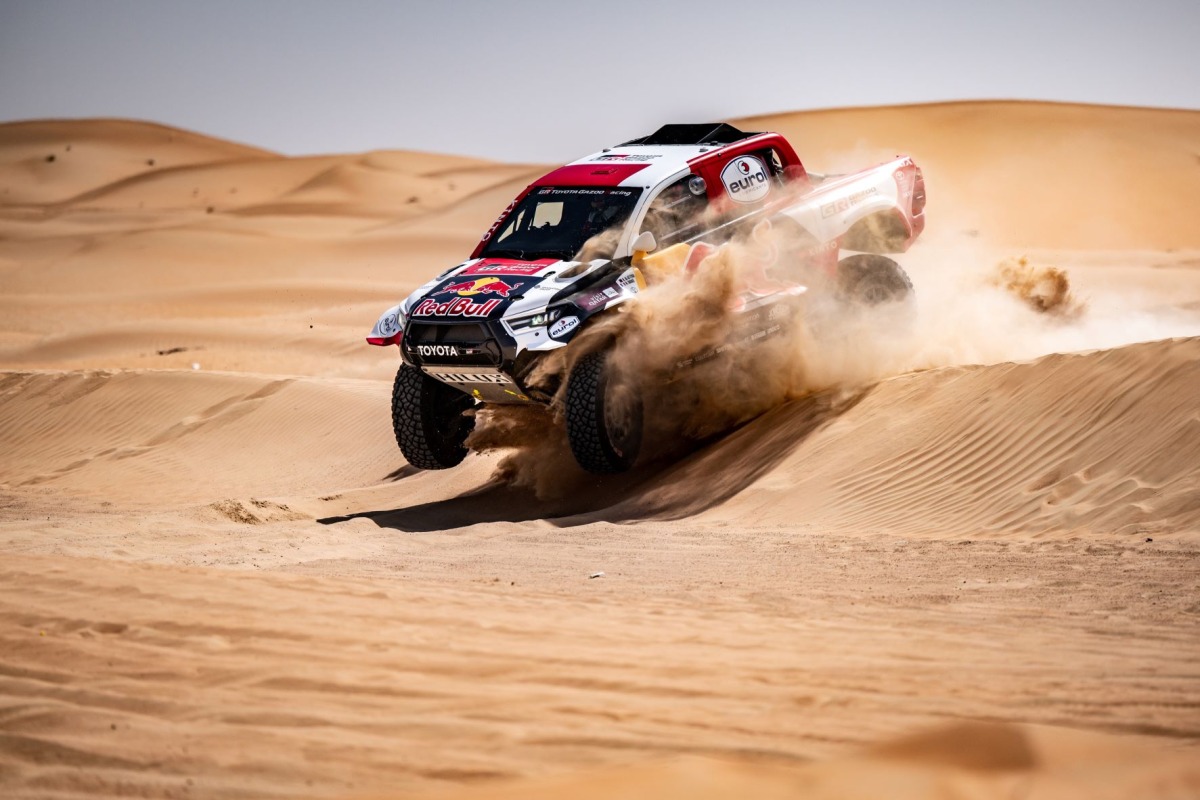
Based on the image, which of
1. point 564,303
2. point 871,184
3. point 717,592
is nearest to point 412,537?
point 564,303

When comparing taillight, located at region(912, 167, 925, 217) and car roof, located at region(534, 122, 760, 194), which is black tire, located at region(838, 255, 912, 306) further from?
car roof, located at region(534, 122, 760, 194)

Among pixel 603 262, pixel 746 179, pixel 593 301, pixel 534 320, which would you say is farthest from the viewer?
pixel 746 179

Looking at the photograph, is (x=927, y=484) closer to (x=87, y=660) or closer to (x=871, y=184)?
(x=871, y=184)

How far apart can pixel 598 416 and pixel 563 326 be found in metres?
0.69

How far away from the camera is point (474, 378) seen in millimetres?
9336

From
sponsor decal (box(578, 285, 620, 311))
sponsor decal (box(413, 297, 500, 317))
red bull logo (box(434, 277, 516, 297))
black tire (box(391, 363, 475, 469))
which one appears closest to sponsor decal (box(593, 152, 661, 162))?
sponsor decal (box(578, 285, 620, 311))

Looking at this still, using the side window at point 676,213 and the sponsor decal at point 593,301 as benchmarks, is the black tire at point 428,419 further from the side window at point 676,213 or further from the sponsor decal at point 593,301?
the side window at point 676,213

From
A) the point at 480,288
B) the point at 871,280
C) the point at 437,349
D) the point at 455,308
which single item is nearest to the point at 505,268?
the point at 480,288

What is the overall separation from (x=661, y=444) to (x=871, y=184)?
9.46ft

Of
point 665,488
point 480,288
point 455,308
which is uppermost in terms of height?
point 480,288

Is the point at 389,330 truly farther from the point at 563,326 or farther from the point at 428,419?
the point at 563,326

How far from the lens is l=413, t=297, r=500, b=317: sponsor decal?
359 inches

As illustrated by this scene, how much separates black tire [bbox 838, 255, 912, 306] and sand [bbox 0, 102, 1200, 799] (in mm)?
347

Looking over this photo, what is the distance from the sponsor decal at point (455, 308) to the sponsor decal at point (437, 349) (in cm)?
21
